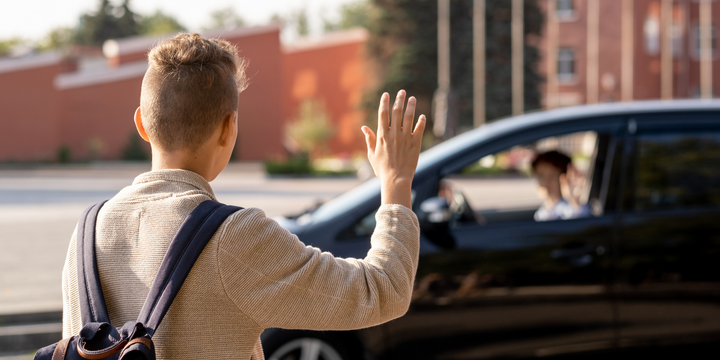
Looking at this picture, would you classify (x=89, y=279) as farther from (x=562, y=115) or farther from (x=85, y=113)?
(x=85, y=113)

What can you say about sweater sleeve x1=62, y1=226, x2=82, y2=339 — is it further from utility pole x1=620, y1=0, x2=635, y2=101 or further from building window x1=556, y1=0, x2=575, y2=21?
building window x1=556, y1=0, x2=575, y2=21

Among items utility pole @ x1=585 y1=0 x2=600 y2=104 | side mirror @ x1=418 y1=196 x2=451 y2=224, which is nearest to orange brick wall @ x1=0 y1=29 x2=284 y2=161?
utility pole @ x1=585 y1=0 x2=600 y2=104

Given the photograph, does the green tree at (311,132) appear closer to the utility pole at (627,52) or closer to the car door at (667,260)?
the utility pole at (627,52)

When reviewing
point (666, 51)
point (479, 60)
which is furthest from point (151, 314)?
point (666, 51)

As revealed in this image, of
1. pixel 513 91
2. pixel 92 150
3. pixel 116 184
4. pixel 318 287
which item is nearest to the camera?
pixel 318 287

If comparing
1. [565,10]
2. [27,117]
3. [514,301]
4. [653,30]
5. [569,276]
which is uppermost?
[565,10]

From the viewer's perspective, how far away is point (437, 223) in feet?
11.6

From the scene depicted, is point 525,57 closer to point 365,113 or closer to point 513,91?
point 513,91

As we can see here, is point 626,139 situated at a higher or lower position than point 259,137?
higher

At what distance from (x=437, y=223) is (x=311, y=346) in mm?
880

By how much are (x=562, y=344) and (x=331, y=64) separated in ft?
130

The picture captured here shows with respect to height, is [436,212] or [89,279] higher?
[89,279]

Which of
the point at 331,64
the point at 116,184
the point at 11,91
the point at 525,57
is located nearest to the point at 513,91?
the point at 525,57

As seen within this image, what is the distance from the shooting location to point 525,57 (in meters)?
37.2
